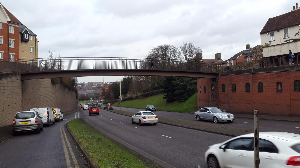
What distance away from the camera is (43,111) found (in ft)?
84.7

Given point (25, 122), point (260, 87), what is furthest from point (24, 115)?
point (260, 87)

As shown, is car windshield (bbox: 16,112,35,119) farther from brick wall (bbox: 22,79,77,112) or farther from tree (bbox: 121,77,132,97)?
tree (bbox: 121,77,132,97)

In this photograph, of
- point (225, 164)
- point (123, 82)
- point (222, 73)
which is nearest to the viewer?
point (225, 164)

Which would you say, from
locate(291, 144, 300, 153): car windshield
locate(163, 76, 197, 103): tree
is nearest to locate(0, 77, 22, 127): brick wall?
locate(291, 144, 300, 153): car windshield

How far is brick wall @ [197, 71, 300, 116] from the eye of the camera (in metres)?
24.9

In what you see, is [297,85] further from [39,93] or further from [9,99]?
[39,93]

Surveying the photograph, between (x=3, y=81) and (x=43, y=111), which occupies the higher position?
(x=3, y=81)

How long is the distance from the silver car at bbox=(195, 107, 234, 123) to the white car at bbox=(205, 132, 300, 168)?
16238mm

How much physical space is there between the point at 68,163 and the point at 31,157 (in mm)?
2283

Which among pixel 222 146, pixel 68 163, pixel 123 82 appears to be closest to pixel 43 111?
pixel 68 163

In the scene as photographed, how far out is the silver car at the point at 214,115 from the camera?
24.0m

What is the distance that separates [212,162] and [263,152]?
1913mm

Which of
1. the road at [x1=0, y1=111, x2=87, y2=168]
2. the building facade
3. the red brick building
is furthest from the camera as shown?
the building facade

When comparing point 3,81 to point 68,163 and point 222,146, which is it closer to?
point 68,163
